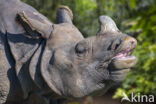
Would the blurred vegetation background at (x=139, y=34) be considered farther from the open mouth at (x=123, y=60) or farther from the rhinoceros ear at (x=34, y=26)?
the open mouth at (x=123, y=60)

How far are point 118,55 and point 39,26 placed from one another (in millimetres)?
409

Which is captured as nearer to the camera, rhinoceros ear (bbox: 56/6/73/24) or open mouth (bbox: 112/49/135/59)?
open mouth (bbox: 112/49/135/59)

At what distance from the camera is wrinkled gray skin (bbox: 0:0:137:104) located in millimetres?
1440

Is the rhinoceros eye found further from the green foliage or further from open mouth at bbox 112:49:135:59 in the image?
the green foliage

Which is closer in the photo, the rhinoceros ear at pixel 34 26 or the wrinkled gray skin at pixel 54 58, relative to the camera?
the wrinkled gray skin at pixel 54 58

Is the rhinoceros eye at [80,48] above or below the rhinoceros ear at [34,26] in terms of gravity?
below

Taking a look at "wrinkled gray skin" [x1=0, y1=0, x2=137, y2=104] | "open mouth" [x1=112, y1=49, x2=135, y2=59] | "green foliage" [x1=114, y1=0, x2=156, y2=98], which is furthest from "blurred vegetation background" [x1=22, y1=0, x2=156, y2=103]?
"open mouth" [x1=112, y1=49, x2=135, y2=59]

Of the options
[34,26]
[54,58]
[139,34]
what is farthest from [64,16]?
[139,34]

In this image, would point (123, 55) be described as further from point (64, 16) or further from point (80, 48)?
point (64, 16)

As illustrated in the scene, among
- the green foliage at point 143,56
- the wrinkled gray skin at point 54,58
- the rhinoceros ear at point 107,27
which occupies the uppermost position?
the rhinoceros ear at point 107,27

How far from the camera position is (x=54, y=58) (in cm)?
154

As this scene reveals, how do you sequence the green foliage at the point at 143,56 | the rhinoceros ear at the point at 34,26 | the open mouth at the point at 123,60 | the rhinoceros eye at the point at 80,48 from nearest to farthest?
the open mouth at the point at 123,60, the rhinoceros eye at the point at 80,48, the rhinoceros ear at the point at 34,26, the green foliage at the point at 143,56

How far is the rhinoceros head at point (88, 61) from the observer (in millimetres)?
1406

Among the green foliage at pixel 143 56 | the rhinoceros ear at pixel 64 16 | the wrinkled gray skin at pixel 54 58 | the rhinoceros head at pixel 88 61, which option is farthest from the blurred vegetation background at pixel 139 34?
the rhinoceros head at pixel 88 61
